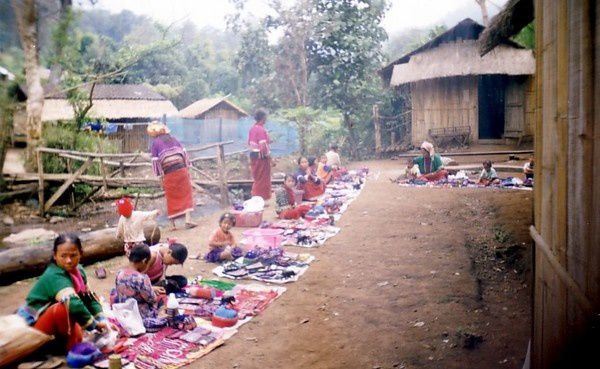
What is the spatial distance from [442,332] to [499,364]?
580 millimetres

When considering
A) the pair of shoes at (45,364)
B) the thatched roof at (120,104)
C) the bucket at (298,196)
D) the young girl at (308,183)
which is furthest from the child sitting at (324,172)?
the thatched roof at (120,104)

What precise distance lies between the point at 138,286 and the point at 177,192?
12.6ft

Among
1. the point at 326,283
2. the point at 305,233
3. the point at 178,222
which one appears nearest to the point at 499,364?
the point at 326,283

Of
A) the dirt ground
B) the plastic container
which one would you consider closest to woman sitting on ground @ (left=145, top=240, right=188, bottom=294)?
the dirt ground

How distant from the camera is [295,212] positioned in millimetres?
7992

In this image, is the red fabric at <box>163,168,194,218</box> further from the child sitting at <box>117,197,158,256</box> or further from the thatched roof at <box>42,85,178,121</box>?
the thatched roof at <box>42,85,178,121</box>

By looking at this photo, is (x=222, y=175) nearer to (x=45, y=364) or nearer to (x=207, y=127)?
(x=45, y=364)

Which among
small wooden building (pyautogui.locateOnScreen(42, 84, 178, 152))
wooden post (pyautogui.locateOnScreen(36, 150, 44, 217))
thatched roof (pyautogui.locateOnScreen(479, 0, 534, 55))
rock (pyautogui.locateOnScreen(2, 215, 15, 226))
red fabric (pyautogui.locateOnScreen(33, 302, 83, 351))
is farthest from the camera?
small wooden building (pyautogui.locateOnScreen(42, 84, 178, 152))

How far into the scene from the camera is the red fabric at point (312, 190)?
31.1 ft

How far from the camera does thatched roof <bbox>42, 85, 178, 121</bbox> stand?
20.6 m

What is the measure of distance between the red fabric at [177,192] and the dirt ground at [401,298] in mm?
471

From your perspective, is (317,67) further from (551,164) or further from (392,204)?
(551,164)

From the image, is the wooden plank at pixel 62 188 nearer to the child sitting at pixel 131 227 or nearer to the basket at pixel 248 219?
the basket at pixel 248 219

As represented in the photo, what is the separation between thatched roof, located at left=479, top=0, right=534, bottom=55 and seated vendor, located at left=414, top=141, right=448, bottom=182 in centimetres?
310
